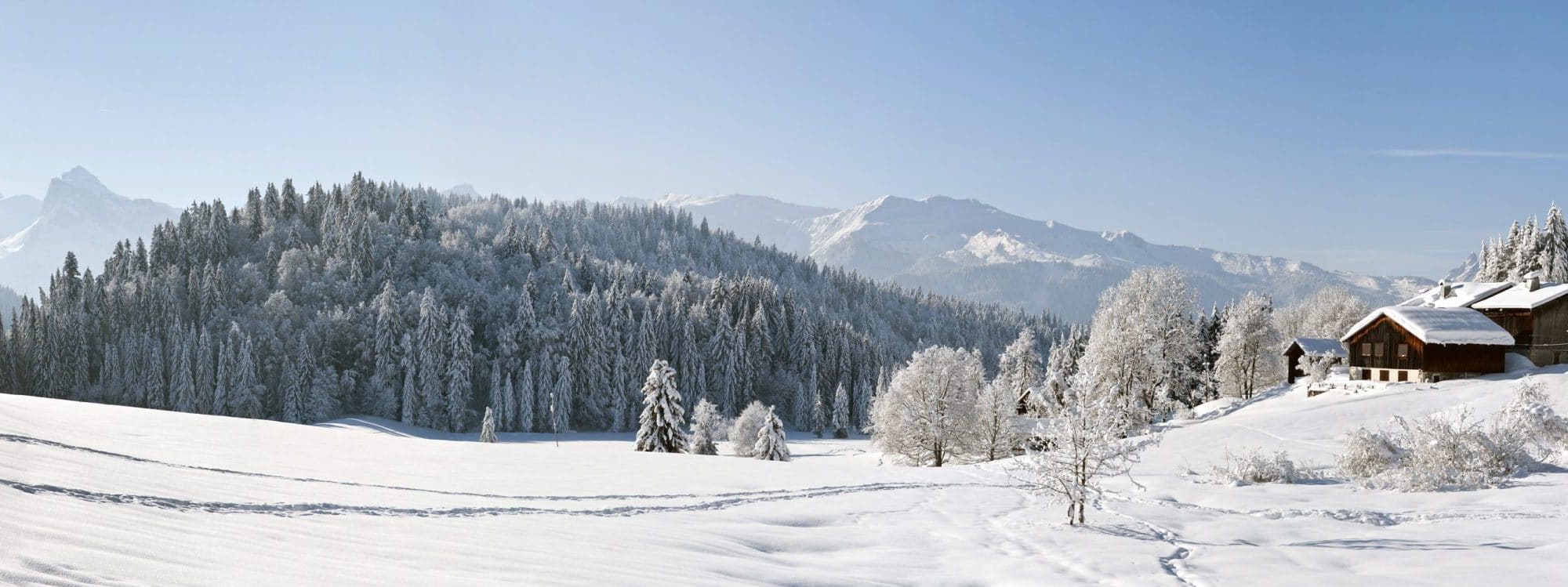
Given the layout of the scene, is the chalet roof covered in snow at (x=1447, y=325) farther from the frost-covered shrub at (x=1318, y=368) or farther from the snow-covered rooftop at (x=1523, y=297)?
the frost-covered shrub at (x=1318, y=368)

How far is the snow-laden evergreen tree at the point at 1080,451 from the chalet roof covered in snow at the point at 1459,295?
46564mm

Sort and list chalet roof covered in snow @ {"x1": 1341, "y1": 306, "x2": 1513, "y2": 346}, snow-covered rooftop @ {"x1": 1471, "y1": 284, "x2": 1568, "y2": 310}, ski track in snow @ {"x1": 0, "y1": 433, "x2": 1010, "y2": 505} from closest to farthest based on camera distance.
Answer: ski track in snow @ {"x1": 0, "y1": 433, "x2": 1010, "y2": 505} < chalet roof covered in snow @ {"x1": 1341, "y1": 306, "x2": 1513, "y2": 346} < snow-covered rooftop @ {"x1": 1471, "y1": 284, "x2": 1568, "y2": 310}

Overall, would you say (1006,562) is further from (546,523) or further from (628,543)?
(546,523)

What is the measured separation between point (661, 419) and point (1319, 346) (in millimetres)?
50201

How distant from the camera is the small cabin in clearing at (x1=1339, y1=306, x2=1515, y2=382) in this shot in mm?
46469

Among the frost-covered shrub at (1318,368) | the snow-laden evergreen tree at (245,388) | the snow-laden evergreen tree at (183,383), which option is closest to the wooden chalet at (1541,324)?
the frost-covered shrub at (1318,368)

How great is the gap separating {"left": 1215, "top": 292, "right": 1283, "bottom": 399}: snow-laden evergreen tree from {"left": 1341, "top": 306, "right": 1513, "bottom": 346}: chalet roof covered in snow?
43.8ft

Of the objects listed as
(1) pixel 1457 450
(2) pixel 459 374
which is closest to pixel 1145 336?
(1) pixel 1457 450

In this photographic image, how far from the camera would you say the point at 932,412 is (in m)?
47.2

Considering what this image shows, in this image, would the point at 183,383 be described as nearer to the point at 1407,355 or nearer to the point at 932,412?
the point at 932,412

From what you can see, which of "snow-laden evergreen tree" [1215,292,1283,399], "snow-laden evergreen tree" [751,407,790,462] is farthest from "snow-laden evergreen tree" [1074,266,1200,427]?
"snow-laden evergreen tree" [751,407,790,462]

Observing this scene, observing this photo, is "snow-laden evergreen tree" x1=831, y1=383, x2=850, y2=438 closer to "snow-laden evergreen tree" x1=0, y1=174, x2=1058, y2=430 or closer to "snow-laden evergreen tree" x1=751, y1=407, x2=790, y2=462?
"snow-laden evergreen tree" x1=0, y1=174, x2=1058, y2=430

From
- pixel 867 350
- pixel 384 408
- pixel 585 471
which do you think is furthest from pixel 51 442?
pixel 867 350

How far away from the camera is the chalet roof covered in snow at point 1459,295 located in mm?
53919
